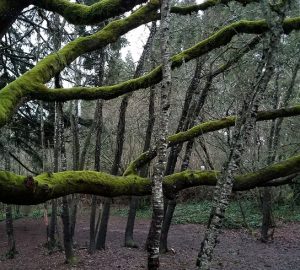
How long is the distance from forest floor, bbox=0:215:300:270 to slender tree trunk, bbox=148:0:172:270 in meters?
5.63

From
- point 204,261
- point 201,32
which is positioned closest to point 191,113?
point 201,32

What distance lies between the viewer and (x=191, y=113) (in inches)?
499

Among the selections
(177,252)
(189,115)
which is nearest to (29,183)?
(189,115)

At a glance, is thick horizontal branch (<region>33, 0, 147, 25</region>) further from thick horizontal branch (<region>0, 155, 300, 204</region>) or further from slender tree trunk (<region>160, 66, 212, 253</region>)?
slender tree trunk (<region>160, 66, 212, 253</region>)

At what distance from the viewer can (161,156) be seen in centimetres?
554

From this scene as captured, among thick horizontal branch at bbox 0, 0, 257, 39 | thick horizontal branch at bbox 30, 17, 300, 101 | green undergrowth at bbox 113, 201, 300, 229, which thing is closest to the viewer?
thick horizontal branch at bbox 30, 17, 300, 101

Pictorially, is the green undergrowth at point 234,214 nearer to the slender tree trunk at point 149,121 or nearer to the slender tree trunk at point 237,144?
the slender tree trunk at point 149,121

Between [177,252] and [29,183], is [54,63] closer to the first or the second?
[29,183]

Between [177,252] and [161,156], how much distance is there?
884 cm

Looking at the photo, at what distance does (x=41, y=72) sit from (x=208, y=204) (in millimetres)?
21136

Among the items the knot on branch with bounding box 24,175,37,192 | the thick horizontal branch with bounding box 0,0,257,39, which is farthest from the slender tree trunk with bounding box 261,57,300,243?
the knot on branch with bounding box 24,175,37,192

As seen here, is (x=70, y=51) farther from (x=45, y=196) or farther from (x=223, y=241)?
(x=223, y=241)

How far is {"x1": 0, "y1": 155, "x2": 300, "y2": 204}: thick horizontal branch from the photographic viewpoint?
4750 mm

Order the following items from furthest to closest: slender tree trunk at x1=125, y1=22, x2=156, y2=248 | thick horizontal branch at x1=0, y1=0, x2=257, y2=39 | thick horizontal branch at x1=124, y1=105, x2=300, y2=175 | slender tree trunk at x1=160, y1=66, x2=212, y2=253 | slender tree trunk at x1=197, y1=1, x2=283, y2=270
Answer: slender tree trunk at x1=125, y1=22, x2=156, y2=248
slender tree trunk at x1=160, y1=66, x2=212, y2=253
thick horizontal branch at x1=124, y1=105, x2=300, y2=175
thick horizontal branch at x1=0, y1=0, x2=257, y2=39
slender tree trunk at x1=197, y1=1, x2=283, y2=270
